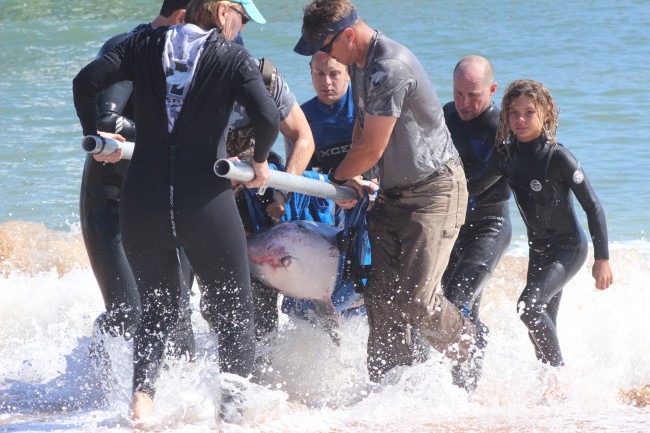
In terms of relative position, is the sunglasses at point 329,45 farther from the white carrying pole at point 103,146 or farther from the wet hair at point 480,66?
the wet hair at point 480,66

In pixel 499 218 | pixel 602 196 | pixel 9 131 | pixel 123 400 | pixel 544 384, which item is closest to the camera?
pixel 123 400

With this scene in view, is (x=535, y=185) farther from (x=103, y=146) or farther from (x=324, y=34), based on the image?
(x=103, y=146)

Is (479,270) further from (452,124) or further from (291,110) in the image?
(291,110)

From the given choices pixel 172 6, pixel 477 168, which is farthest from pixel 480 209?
pixel 172 6

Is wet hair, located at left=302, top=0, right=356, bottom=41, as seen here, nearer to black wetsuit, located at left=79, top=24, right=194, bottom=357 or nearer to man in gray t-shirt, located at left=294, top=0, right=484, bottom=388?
man in gray t-shirt, located at left=294, top=0, right=484, bottom=388

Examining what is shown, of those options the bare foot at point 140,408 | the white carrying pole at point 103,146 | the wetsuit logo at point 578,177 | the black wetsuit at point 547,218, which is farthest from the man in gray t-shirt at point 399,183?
the bare foot at point 140,408

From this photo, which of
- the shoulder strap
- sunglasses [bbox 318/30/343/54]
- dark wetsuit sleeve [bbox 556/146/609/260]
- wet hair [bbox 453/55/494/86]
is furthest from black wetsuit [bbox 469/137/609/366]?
sunglasses [bbox 318/30/343/54]

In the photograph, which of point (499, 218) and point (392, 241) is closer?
point (392, 241)

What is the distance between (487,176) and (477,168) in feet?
0.56

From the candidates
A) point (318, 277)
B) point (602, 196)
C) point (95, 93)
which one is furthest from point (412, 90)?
point (602, 196)

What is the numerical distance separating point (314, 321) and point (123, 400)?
109 centimetres

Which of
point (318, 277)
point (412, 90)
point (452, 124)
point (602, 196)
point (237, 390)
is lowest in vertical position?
point (602, 196)

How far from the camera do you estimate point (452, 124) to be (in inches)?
207

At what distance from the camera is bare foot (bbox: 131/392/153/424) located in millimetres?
4123
